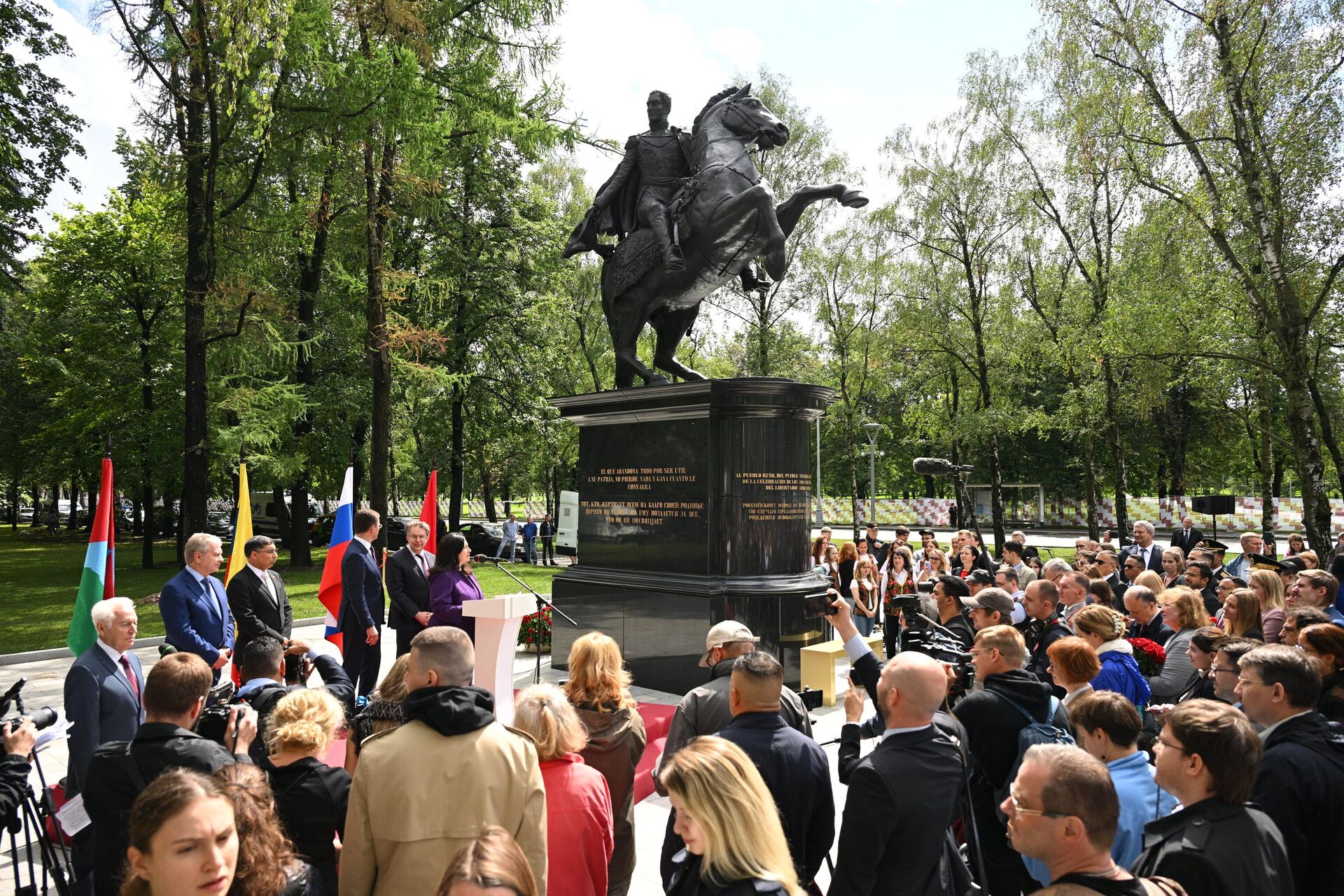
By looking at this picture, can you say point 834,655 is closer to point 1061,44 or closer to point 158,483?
point 1061,44

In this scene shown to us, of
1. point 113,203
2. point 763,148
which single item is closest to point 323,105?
point 763,148

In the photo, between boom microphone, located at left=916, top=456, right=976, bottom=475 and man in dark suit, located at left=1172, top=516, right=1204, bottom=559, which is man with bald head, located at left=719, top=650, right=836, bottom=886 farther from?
man in dark suit, located at left=1172, top=516, right=1204, bottom=559

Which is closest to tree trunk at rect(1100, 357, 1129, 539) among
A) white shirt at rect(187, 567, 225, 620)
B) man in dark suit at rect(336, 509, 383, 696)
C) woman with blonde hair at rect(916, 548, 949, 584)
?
woman with blonde hair at rect(916, 548, 949, 584)

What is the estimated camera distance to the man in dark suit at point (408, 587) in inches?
334

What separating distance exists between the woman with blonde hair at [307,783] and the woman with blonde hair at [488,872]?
1.16 meters

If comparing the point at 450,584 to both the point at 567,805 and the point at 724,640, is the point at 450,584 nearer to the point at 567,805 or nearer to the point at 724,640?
the point at 724,640

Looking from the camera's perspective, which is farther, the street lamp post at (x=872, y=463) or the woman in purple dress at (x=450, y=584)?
the street lamp post at (x=872, y=463)

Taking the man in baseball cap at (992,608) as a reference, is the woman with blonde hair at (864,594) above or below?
below

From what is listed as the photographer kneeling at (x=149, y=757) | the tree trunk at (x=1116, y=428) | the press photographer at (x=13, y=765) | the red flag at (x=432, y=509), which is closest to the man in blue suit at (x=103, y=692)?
the press photographer at (x=13, y=765)

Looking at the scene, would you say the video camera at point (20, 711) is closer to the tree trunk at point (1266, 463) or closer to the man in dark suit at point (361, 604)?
the man in dark suit at point (361, 604)

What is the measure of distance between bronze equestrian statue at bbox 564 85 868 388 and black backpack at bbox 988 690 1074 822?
20.4ft

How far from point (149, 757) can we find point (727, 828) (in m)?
2.18

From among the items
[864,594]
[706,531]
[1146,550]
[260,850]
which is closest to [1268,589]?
[706,531]

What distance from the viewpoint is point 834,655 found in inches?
350
